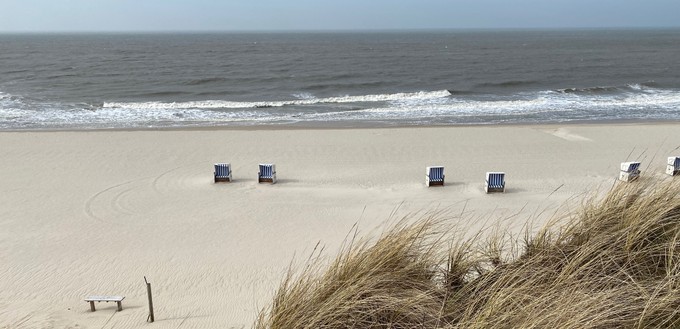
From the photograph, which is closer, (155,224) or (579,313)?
(579,313)

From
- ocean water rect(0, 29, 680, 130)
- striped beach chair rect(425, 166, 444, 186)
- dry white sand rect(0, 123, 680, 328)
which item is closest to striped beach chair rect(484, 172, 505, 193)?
dry white sand rect(0, 123, 680, 328)

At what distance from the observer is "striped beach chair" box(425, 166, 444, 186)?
40.6ft

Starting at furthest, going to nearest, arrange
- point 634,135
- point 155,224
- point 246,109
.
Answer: point 246,109
point 634,135
point 155,224

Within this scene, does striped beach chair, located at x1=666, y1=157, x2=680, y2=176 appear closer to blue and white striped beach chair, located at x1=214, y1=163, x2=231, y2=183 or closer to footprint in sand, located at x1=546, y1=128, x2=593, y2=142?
footprint in sand, located at x1=546, y1=128, x2=593, y2=142

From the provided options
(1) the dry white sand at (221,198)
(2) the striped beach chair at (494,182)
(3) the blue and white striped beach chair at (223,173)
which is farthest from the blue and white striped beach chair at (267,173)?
(2) the striped beach chair at (494,182)

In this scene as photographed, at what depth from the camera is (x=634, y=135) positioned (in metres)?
18.3

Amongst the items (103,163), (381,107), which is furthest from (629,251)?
(381,107)

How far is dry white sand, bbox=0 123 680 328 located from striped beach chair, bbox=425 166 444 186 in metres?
0.28

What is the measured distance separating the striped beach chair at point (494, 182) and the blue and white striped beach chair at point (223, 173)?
6.25 m

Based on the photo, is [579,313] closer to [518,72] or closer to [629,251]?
[629,251]

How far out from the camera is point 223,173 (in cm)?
1298

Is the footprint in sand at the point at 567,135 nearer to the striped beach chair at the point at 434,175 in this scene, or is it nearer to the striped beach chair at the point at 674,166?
the striped beach chair at the point at 674,166

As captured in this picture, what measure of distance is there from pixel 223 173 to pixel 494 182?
6.55 m

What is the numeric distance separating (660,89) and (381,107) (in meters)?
19.0
